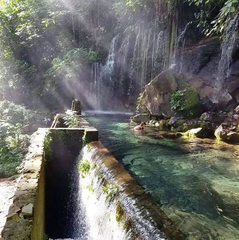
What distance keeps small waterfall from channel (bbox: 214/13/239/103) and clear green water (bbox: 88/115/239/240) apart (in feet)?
18.0

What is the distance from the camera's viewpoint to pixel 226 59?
14336mm

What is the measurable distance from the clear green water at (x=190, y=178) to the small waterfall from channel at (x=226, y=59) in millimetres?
5479

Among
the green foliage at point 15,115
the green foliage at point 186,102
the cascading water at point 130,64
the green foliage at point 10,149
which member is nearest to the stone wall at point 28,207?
the green foliage at point 10,149

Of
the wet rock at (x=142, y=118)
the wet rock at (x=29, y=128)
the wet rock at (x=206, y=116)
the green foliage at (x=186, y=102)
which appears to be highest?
the green foliage at (x=186, y=102)

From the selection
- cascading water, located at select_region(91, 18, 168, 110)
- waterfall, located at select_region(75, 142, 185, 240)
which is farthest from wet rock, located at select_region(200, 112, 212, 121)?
waterfall, located at select_region(75, 142, 185, 240)

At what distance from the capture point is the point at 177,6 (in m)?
17.5

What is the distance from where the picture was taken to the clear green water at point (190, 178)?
13.0ft

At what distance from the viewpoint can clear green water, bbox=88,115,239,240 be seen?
3974 millimetres

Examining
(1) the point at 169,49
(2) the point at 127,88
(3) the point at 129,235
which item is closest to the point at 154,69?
(1) the point at 169,49

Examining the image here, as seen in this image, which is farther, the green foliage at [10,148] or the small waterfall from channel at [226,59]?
the small waterfall from channel at [226,59]

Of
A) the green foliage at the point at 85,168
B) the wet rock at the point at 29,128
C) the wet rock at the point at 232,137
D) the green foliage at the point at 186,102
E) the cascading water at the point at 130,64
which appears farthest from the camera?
the cascading water at the point at 130,64

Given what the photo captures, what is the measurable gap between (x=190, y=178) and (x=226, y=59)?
35.0 feet

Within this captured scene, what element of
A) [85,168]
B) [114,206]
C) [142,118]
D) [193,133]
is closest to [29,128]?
[142,118]

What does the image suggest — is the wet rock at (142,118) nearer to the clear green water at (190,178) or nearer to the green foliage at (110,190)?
the clear green water at (190,178)
